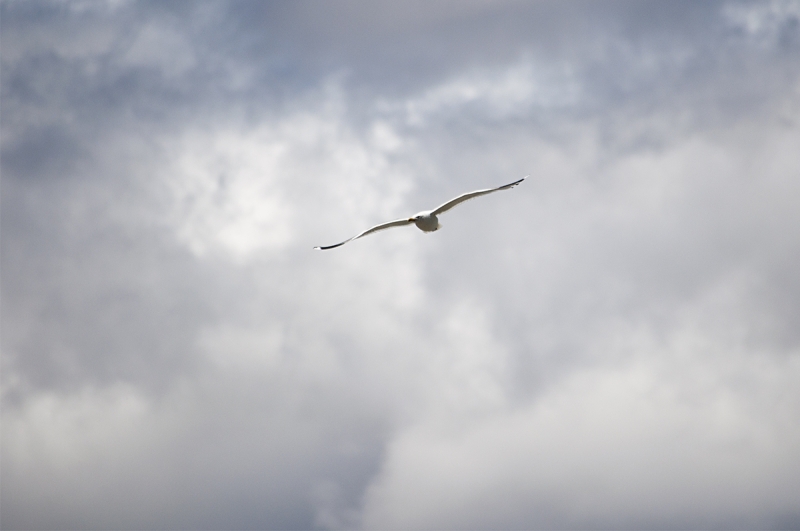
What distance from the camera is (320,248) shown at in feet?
225

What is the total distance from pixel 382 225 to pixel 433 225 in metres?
4.28

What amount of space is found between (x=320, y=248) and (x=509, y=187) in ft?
52.7

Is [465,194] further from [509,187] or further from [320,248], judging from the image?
[320,248]

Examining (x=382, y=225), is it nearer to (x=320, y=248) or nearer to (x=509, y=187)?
(x=320, y=248)

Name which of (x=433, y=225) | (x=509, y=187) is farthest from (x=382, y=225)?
(x=509, y=187)

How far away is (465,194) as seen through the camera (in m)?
66.3

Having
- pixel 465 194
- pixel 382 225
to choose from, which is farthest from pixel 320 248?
pixel 465 194

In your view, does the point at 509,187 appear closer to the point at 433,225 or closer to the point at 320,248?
the point at 433,225

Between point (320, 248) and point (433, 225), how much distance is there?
9.38 m

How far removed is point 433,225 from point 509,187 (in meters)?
7.08

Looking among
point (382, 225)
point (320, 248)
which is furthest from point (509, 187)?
point (320, 248)

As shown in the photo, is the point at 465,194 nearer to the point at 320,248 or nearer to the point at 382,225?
the point at 382,225

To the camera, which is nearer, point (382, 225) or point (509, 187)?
point (509, 187)

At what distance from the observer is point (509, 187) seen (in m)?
64.8
